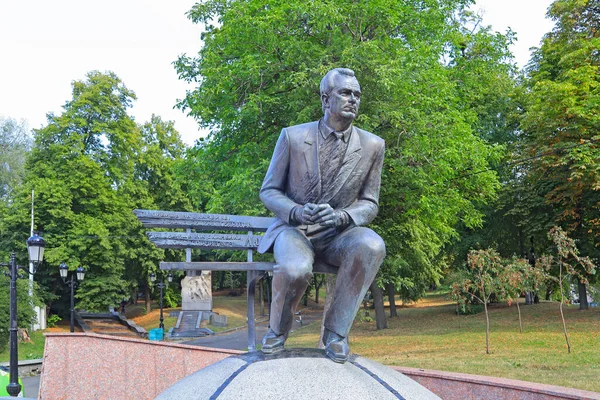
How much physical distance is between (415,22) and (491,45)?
669cm

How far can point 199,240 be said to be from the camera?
6176 mm

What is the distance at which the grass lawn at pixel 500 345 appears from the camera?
1401 centimetres

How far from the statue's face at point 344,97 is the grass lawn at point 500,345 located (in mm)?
8477

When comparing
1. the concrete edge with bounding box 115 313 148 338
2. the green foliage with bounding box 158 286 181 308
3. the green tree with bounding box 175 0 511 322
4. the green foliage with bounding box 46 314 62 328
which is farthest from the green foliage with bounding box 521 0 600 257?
the green foliage with bounding box 158 286 181 308

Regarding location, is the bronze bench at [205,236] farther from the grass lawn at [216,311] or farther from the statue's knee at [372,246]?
the grass lawn at [216,311]

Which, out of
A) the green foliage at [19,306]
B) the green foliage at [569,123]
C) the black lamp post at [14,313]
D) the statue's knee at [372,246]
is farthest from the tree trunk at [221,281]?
the statue's knee at [372,246]

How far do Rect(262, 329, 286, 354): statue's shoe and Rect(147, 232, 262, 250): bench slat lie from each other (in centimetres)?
160

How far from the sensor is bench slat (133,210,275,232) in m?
6.11

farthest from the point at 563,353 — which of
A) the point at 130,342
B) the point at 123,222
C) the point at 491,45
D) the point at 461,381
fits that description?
the point at 123,222

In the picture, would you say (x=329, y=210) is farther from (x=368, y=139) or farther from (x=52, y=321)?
(x=52, y=321)

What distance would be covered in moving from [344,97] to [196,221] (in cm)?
205

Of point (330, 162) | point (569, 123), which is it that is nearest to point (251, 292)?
point (330, 162)

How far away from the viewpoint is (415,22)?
19703mm

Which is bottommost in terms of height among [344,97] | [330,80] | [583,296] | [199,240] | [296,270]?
[583,296]
